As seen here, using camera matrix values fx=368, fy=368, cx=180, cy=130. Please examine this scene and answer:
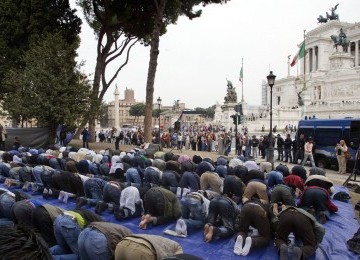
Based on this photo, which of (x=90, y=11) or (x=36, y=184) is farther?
(x=90, y=11)

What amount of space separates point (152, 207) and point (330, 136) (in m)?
12.2

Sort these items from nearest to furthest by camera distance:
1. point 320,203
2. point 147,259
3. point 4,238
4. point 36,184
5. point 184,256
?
point 4,238 → point 184,256 → point 147,259 → point 320,203 → point 36,184

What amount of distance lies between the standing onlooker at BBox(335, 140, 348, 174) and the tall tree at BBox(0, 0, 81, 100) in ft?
51.4

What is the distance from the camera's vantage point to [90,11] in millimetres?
28641

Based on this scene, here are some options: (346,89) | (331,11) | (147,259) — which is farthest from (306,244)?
(331,11)

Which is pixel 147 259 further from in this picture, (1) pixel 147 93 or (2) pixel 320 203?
(1) pixel 147 93

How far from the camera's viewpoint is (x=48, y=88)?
2023cm

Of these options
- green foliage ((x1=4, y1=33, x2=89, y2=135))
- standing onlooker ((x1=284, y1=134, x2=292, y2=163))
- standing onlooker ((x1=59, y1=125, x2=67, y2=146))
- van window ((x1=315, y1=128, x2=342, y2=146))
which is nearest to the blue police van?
van window ((x1=315, y1=128, x2=342, y2=146))

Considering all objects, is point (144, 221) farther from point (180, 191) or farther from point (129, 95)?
point (129, 95)

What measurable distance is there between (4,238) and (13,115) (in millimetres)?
20818

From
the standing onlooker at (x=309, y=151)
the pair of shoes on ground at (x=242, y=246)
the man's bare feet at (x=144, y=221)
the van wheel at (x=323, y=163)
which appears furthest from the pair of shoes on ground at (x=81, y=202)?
the van wheel at (x=323, y=163)

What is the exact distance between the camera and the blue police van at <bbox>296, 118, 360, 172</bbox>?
16.0 metres

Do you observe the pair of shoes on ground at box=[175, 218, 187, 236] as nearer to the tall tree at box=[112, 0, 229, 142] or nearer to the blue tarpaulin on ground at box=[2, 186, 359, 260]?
the blue tarpaulin on ground at box=[2, 186, 359, 260]

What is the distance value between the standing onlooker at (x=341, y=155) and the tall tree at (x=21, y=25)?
15665mm
